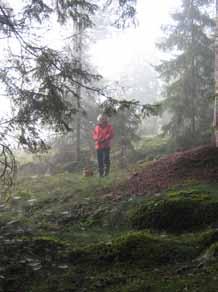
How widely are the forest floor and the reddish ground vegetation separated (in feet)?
0.10

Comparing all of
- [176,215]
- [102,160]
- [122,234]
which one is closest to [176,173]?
[176,215]

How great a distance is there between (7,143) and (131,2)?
4542mm

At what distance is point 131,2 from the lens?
980cm

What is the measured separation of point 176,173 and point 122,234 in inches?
153

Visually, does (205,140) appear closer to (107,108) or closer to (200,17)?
(200,17)

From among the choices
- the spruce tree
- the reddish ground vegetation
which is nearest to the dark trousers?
the reddish ground vegetation

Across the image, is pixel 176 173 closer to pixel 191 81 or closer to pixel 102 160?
pixel 102 160

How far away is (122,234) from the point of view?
23.2 feet

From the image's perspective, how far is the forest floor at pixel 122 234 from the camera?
189 inches

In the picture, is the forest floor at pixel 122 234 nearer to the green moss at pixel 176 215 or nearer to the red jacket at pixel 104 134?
the green moss at pixel 176 215

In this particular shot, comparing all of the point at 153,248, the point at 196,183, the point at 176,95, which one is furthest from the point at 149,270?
the point at 176,95

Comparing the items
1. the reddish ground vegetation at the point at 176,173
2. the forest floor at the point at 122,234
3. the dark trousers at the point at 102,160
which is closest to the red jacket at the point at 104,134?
the dark trousers at the point at 102,160

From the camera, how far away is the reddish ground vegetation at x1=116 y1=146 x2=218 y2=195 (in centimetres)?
969

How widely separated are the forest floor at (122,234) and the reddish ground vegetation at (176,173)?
0.03 m
